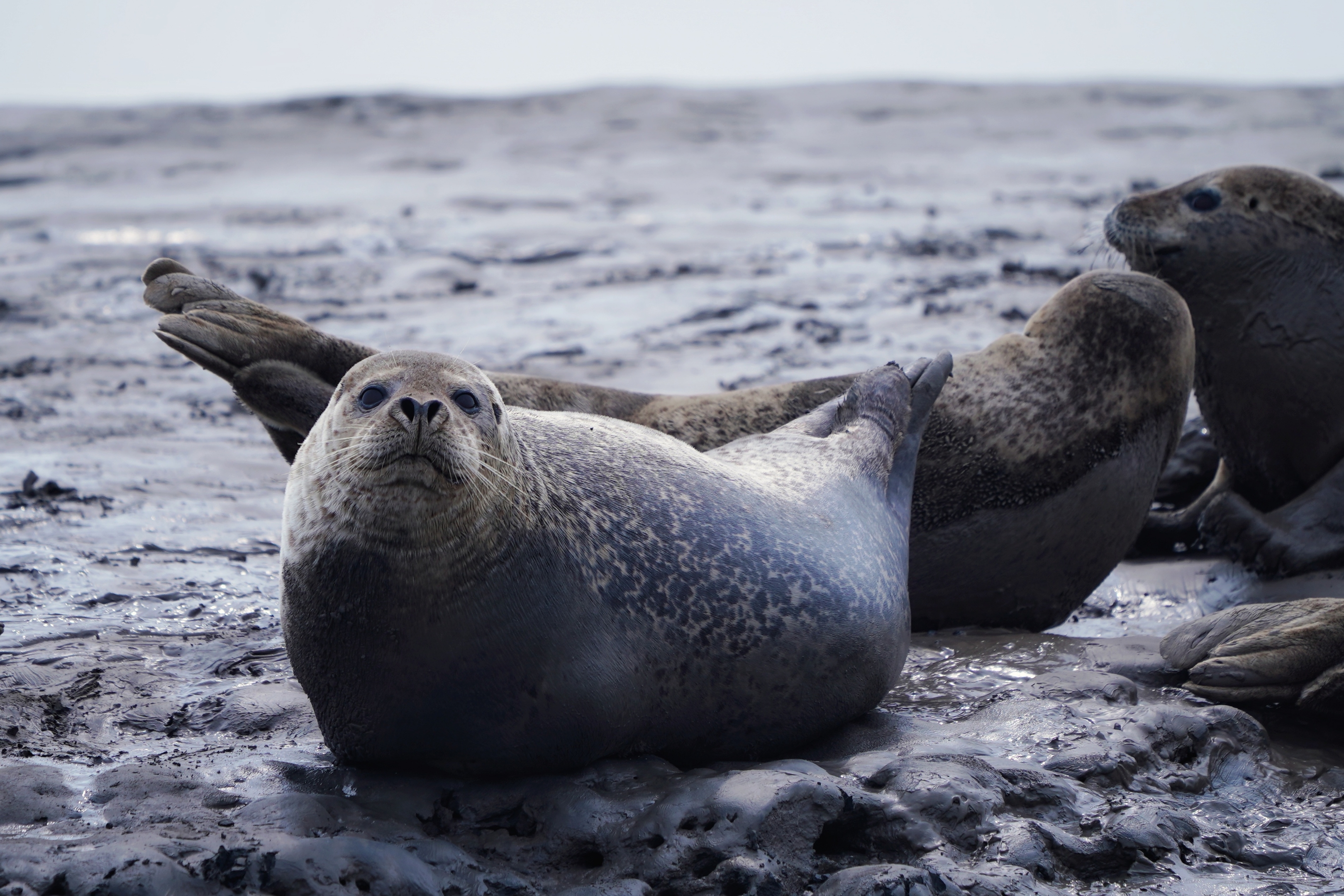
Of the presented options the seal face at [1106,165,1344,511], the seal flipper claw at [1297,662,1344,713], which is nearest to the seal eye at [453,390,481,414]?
the seal flipper claw at [1297,662,1344,713]

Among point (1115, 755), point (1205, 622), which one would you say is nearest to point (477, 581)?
point (1115, 755)

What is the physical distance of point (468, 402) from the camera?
2.68 m

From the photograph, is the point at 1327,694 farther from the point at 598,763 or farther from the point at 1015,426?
the point at 598,763

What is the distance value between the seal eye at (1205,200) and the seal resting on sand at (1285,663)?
198 centimetres

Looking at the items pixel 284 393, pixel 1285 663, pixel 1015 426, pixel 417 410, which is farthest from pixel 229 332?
pixel 1285 663

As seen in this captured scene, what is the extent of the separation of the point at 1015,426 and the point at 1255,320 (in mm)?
1284

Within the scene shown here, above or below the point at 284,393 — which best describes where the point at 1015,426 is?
below

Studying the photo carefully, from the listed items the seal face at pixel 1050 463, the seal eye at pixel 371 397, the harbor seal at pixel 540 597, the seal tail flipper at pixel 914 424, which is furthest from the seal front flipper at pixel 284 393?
the seal face at pixel 1050 463

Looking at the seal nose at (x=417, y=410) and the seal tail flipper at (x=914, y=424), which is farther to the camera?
the seal tail flipper at (x=914, y=424)

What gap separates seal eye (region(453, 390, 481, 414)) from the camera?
8.76 feet

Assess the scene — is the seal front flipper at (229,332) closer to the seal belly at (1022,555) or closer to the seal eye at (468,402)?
the seal eye at (468,402)

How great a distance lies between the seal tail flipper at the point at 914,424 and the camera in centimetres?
374

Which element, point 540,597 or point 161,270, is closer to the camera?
point 540,597

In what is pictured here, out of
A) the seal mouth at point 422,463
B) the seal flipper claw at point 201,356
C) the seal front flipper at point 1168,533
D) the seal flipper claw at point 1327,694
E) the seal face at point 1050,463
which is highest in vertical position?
the seal flipper claw at point 201,356
